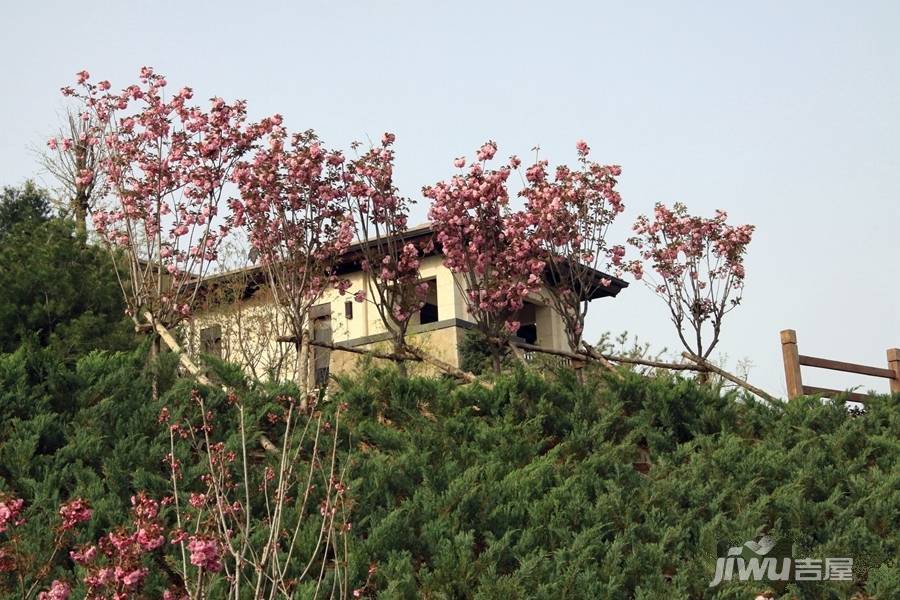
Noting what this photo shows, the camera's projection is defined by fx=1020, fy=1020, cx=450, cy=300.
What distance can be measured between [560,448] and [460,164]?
19.1ft

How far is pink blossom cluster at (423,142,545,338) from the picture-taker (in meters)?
13.8

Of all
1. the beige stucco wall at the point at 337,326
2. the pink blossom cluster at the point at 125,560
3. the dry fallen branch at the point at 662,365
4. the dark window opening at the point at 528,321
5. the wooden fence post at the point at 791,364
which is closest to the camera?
the pink blossom cluster at the point at 125,560

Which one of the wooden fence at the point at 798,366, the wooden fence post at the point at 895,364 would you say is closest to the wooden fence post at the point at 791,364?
the wooden fence at the point at 798,366

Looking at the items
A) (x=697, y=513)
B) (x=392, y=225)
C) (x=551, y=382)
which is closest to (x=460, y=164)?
(x=392, y=225)

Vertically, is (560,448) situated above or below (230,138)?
below

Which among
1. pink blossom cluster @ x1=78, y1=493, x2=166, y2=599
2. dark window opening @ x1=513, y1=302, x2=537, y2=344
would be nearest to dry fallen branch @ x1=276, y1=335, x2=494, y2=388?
pink blossom cluster @ x1=78, y1=493, x2=166, y2=599

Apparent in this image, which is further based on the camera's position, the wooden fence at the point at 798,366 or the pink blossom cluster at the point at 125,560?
the wooden fence at the point at 798,366

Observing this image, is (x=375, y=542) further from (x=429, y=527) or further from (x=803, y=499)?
(x=803, y=499)

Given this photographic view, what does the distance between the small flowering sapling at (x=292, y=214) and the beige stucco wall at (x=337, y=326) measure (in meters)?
6.88

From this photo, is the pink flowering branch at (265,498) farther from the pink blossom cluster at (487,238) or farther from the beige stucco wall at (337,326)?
the beige stucco wall at (337,326)

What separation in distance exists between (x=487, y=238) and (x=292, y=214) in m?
2.81

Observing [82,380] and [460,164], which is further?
[460,164]

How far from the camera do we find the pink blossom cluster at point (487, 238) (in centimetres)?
1375

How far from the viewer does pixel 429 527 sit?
7.36 m
